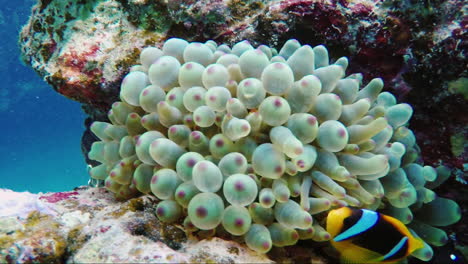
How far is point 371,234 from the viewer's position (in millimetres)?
1598

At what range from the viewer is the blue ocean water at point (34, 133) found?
26.6 meters

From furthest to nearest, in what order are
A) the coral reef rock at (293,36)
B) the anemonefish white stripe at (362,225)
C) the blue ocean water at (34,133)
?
the blue ocean water at (34,133) < the coral reef rock at (293,36) < the anemonefish white stripe at (362,225)

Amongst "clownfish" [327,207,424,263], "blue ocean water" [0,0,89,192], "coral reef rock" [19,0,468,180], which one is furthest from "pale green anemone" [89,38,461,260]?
"blue ocean water" [0,0,89,192]

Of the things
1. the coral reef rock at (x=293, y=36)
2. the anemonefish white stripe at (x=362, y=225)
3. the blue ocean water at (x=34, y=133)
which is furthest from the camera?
the blue ocean water at (x=34, y=133)

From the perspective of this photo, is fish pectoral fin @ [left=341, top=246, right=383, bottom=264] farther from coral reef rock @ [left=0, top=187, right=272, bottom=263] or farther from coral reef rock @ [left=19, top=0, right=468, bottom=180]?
coral reef rock @ [left=19, top=0, right=468, bottom=180]

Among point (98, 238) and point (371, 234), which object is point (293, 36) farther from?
point (98, 238)

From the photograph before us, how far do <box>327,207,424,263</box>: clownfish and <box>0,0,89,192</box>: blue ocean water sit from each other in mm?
27121

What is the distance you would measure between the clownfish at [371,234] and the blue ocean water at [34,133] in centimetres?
2712

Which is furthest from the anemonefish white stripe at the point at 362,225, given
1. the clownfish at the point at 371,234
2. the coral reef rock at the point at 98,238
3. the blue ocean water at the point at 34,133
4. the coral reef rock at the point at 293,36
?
the blue ocean water at the point at 34,133

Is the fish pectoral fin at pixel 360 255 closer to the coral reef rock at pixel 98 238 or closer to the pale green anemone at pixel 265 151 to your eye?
the pale green anemone at pixel 265 151

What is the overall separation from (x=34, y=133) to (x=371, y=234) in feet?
125

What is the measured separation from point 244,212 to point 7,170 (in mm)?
40892

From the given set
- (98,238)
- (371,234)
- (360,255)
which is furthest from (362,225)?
(98,238)

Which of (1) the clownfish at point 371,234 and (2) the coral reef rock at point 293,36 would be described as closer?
(1) the clownfish at point 371,234
